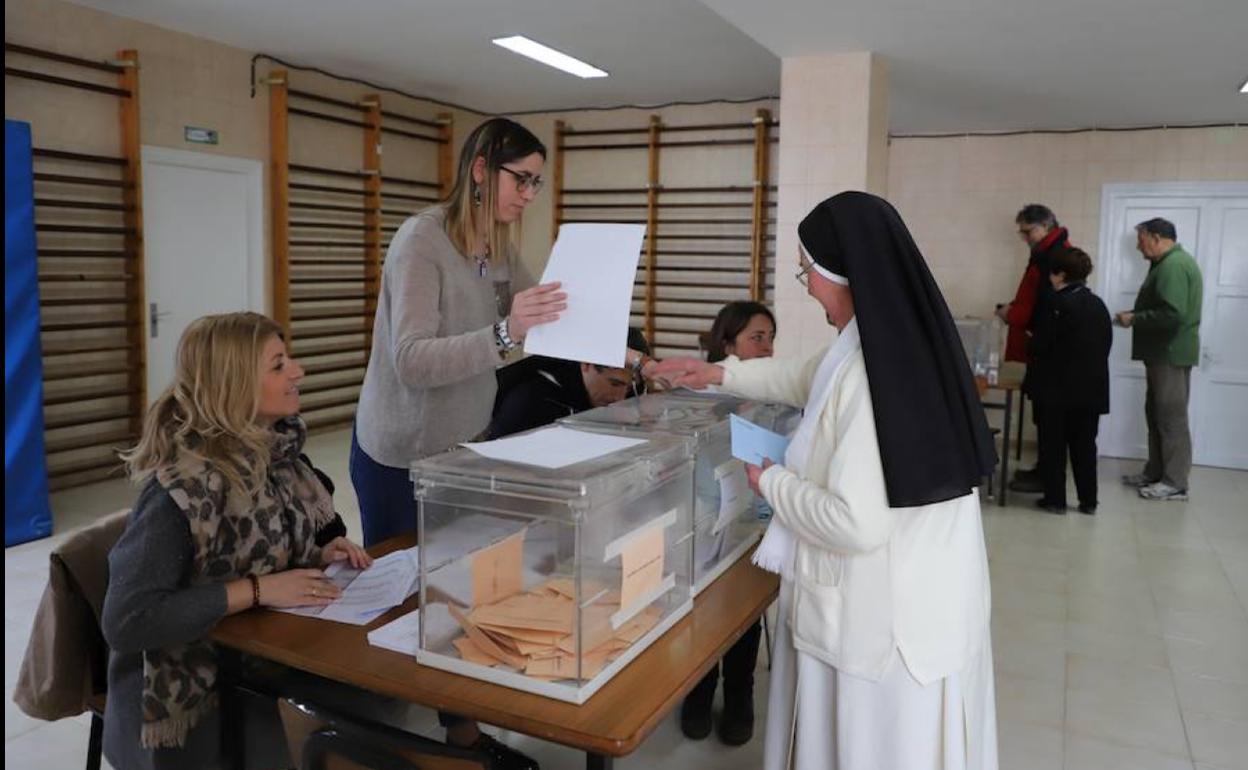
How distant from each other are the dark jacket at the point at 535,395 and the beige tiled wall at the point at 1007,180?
5.16 metres

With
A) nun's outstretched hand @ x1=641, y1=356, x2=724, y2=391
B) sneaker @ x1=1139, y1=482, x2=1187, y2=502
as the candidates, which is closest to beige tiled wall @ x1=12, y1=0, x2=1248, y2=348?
sneaker @ x1=1139, y1=482, x2=1187, y2=502

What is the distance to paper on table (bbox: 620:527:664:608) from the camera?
4.75ft

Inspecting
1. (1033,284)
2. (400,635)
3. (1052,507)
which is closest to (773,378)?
(400,635)

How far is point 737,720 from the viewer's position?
2709mm

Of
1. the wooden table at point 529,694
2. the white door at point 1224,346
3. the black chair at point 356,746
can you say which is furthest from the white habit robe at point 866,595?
the white door at point 1224,346

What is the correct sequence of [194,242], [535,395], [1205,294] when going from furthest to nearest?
[1205,294] < [194,242] < [535,395]

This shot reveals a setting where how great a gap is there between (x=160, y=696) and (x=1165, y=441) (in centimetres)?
575

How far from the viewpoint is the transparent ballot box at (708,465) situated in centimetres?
178

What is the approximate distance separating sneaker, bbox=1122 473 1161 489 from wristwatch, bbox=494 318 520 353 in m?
5.38

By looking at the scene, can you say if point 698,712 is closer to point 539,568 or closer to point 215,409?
point 539,568

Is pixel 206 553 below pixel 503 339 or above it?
below

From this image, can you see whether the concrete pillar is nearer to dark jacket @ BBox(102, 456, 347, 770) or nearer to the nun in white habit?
the nun in white habit

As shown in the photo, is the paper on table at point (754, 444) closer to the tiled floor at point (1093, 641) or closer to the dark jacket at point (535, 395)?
the dark jacket at point (535, 395)

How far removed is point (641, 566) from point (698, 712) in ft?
4.63
